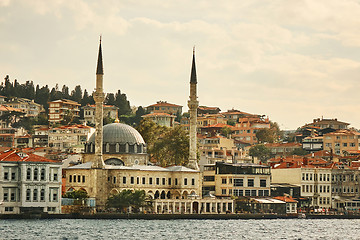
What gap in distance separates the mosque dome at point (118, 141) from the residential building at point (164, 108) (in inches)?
3385

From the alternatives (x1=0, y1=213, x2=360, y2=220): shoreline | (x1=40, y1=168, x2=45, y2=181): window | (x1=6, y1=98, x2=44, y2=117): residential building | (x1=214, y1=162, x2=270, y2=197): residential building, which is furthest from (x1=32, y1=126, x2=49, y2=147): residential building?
(x1=40, y1=168, x2=45, y2=181): window

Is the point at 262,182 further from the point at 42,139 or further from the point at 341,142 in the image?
the point at 42,139

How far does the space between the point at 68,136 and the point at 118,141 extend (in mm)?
45668

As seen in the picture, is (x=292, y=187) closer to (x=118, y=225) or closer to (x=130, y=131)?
(x=130, y=131)

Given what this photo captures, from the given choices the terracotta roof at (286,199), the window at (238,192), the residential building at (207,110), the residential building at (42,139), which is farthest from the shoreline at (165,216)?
the residential building at (207,110)

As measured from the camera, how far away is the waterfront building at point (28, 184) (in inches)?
3009

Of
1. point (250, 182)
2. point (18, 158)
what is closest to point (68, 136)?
point (250, 182)

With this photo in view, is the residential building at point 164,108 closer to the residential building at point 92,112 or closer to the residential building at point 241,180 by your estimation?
the residential building at point 92,112

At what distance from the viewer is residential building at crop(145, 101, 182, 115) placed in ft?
595

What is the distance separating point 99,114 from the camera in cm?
8825

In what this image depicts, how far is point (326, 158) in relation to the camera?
129 m

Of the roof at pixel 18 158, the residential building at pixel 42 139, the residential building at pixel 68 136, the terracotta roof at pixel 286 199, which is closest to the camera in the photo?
the roof at pixel 18 158

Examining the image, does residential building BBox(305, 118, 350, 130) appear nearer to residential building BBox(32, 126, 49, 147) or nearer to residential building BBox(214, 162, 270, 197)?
residential building BBox(32, 126, 49, 147)

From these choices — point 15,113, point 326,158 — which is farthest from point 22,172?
point 15,113
